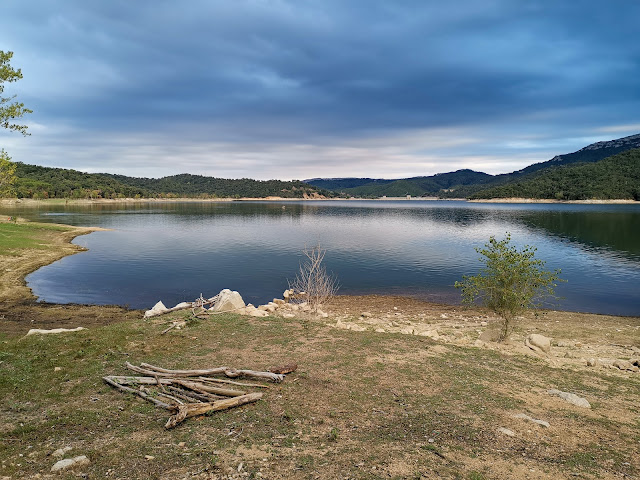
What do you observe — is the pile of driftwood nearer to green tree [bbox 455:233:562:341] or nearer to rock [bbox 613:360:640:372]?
green tree [bbox 455:233:562:341]

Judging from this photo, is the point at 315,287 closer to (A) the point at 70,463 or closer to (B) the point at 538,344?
(B) the point at 538,344

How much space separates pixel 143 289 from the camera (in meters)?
31.0

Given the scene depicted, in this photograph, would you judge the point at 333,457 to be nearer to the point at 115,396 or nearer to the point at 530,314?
the point at 115,396

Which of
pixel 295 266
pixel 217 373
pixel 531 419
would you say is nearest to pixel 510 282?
pixel 531 419

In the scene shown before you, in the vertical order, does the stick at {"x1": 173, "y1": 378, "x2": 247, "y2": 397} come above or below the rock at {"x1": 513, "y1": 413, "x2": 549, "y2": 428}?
above

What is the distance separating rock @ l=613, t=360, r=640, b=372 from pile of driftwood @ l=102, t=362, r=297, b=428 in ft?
41.5

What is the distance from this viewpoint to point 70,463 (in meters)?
6.50

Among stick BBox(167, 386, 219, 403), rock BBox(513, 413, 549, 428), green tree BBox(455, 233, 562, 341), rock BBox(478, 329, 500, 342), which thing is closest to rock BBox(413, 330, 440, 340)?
rock BBox(478, 329, 500, 342)

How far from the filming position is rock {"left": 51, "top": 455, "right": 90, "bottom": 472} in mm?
6410

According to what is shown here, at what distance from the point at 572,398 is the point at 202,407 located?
10055mm

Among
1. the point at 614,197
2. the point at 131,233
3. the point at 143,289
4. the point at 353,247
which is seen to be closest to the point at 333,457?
the point at 143,289

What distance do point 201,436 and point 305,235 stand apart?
6105cm

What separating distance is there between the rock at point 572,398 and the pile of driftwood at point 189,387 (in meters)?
7.79

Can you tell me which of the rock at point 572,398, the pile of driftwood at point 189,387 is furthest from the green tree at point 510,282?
the pile of driftwood at point 189,387
